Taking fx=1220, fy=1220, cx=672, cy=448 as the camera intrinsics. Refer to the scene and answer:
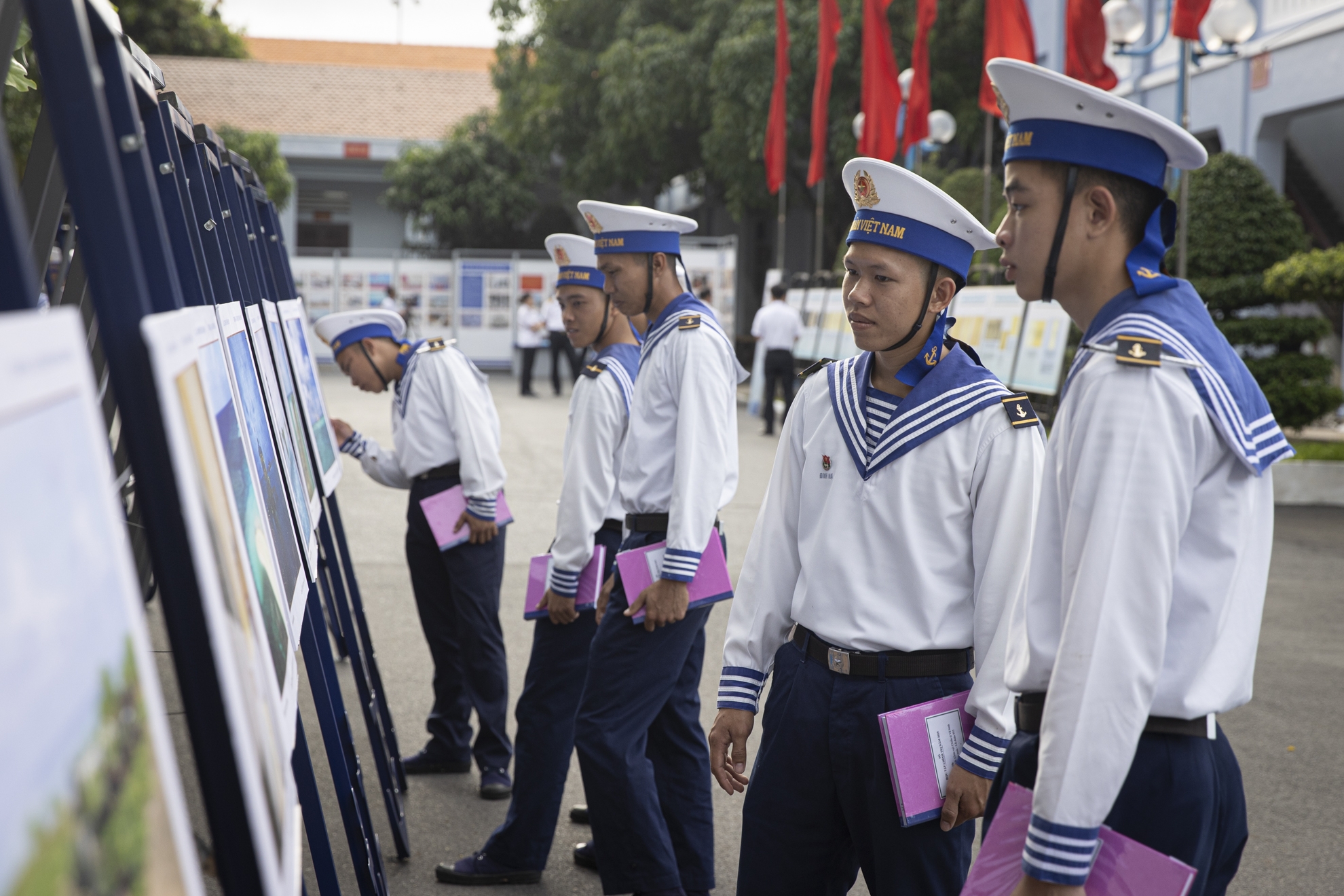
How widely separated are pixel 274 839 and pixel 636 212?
2560 millimetres

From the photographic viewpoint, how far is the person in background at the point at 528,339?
→ 2025 cm

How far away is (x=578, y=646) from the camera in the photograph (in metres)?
3.80

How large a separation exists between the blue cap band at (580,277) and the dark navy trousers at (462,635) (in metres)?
1.02

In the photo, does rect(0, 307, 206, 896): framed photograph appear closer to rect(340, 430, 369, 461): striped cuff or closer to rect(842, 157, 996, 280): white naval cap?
rect(842, 157, 996, 280): white naval cap

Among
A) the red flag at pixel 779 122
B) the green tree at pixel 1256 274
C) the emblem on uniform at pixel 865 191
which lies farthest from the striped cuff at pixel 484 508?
the red flag at pixel 779 122

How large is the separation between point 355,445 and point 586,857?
2.06 meters

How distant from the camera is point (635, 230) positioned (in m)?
3.56

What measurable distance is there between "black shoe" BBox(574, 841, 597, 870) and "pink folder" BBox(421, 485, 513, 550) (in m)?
1.22

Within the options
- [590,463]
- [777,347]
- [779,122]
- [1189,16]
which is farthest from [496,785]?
[779,122]

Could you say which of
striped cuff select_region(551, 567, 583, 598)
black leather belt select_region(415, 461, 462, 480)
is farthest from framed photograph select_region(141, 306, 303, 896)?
black leather belt select_region(415, 461, 462, 480)

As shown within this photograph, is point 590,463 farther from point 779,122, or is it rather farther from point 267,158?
point 267,158

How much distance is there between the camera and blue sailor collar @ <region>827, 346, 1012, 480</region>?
2383 millimetres

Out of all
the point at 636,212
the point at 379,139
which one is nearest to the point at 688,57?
the point at 379,139

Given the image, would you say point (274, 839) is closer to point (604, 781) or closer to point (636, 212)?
point (604, 781)
